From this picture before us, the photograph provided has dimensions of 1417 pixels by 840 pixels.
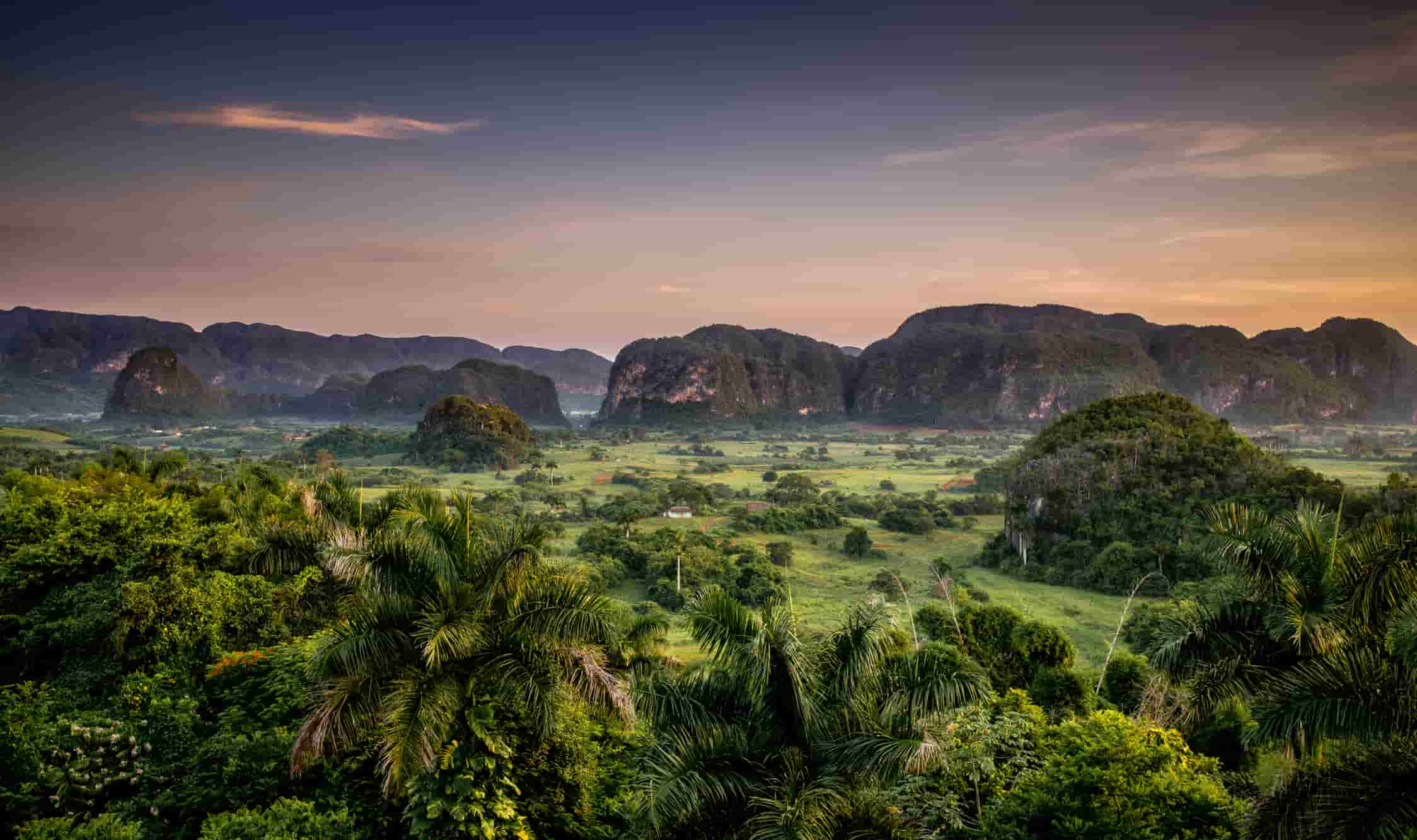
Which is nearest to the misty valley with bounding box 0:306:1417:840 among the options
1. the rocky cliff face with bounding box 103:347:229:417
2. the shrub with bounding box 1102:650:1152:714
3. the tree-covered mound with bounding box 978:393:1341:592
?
the shrub with bounding box 1102:650:1152:714

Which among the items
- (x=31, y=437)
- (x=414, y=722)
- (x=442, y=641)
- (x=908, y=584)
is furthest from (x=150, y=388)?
(x=442, y=641)

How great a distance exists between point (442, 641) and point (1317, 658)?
36.9ft

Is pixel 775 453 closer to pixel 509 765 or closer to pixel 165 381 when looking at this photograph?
pixel 509 765

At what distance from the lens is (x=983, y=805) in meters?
10.7

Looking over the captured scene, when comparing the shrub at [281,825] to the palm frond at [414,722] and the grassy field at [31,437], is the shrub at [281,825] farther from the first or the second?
the grassy field at [31,437]

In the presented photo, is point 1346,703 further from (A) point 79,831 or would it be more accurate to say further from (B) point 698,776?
(A) point 79,831

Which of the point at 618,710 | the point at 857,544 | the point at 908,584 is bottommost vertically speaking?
the point at 908,584

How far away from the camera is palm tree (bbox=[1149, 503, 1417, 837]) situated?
682 centimetres

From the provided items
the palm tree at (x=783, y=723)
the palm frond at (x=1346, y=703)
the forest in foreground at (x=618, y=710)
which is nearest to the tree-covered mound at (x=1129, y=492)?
the forest in foreground at (x=618, y=710)

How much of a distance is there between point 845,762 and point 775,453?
120499 millimetres

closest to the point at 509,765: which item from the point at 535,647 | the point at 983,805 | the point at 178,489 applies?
the point at 535,647

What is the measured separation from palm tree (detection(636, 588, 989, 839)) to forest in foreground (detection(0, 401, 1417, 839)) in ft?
0.11

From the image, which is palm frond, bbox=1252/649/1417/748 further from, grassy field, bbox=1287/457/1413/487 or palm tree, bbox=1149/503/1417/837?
grassy field, bbox=1287/457/1413/487

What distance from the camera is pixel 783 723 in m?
8.31
